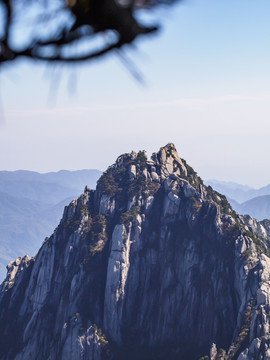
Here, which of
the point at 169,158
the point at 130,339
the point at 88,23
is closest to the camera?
the point at 88,23

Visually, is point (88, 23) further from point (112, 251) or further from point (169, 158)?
point (169, 158)

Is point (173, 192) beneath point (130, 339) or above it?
above

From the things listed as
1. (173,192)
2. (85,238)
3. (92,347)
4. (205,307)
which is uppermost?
(173,192)

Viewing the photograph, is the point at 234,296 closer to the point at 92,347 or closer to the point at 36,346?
the point at 92,347

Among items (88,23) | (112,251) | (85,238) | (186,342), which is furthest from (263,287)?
(88,23)

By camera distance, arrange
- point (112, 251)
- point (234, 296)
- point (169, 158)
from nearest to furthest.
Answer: point (234, 296) → point (112, 251) → point (169, 158)

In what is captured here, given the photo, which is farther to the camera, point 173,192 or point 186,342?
point 173,192
